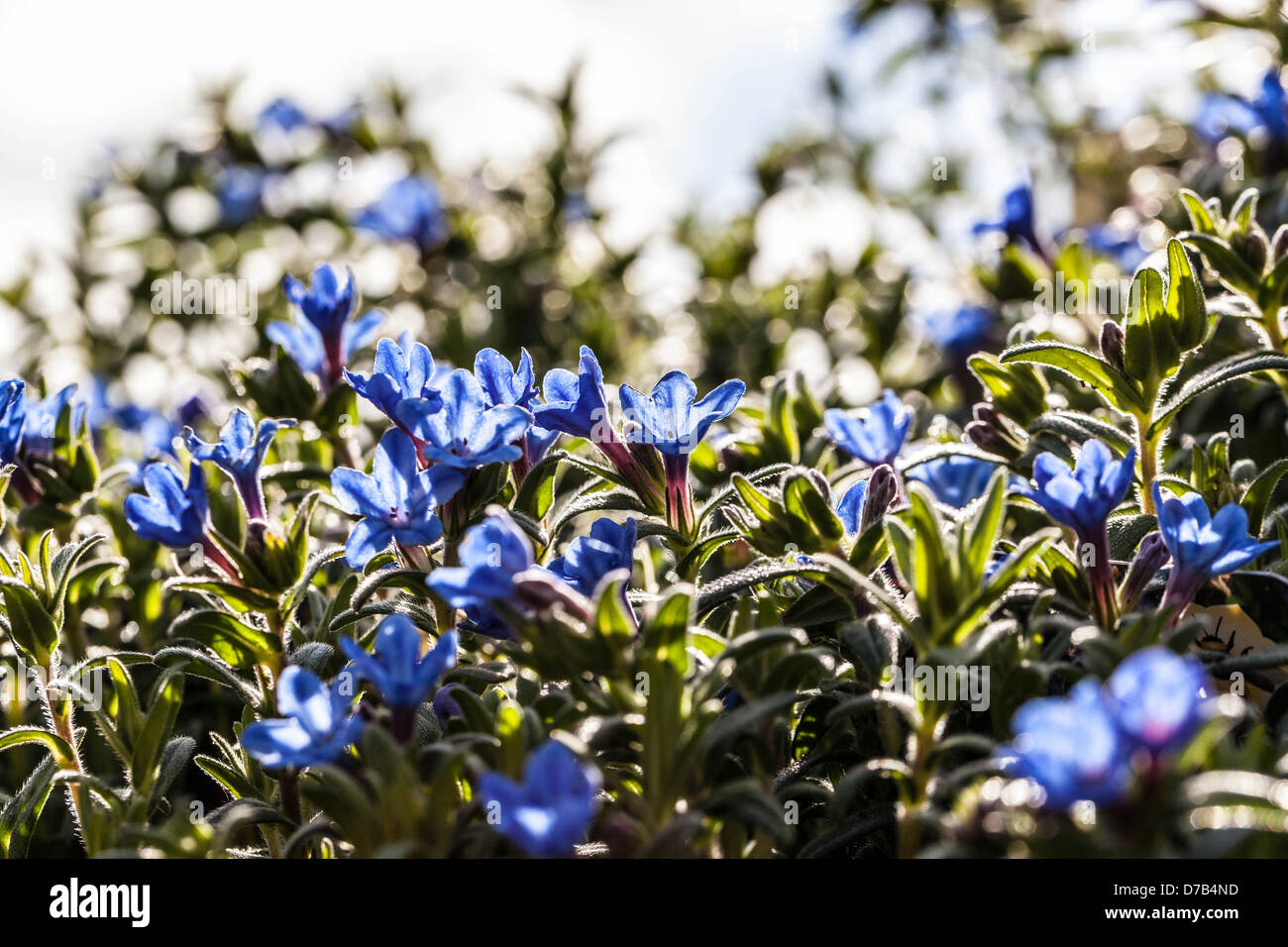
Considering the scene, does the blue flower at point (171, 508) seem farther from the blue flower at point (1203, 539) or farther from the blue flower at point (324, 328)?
the blue flower at point (1203, 539)

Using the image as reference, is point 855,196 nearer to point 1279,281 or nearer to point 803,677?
point 1279,281

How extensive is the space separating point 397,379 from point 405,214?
2626mm

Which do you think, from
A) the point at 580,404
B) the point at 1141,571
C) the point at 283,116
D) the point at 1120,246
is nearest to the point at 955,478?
the point at 1141,571

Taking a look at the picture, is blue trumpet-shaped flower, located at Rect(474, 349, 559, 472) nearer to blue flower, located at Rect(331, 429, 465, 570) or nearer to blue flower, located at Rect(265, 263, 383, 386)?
blue flower, located at Rect(331, 429, 465, 570)

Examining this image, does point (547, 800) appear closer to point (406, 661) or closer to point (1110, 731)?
point (406, 661)

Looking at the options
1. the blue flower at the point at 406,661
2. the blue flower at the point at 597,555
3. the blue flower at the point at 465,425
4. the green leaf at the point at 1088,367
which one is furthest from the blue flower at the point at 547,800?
the green leaf at the point at 1088,367

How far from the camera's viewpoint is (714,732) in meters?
1.64

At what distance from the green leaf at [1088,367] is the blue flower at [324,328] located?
1.39m

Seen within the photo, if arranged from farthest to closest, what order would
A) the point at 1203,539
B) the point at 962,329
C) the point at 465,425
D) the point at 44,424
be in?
the point at 962,329 < the point at 44,424 < the point at 465,425 < the point at 1203,539

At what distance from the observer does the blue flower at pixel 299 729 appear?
5.27 ft

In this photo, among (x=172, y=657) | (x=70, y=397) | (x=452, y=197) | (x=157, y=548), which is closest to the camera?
(x=172, y=657)

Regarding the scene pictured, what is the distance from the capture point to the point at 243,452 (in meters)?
2.10
